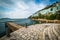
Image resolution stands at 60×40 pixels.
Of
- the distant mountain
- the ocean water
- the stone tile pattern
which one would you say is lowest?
the stone tile pattern

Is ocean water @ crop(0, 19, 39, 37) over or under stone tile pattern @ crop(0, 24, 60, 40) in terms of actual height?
over

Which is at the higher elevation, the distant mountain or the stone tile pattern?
the distant mountain

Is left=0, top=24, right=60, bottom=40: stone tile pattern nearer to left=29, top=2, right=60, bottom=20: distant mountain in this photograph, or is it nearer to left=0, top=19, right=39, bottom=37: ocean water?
left=0, top=19, right=39, bottom=37: ocean water

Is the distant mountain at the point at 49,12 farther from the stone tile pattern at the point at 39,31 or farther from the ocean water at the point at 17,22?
the stone tile pattern at the point at 39,31

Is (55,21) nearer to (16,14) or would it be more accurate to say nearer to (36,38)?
(36,38)

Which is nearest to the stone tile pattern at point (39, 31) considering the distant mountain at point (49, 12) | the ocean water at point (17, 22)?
the ocean water at point (17, 22)

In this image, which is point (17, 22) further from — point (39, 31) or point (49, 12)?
point (49, 12)

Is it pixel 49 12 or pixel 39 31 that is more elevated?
pixel 49 12

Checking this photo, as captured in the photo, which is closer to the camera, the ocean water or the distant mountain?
the ocean water

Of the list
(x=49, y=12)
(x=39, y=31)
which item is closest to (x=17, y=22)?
(x=39, y=31)

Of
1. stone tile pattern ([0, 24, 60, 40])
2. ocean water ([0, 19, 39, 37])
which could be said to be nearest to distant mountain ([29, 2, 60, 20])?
ocean water ([0, 19, 39, 37])

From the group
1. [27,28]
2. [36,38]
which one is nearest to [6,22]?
[27,28]

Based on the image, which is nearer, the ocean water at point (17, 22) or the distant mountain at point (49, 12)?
the ocean water at point (17, 22)

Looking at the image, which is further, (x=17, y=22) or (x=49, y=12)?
(x=49, y=12)
